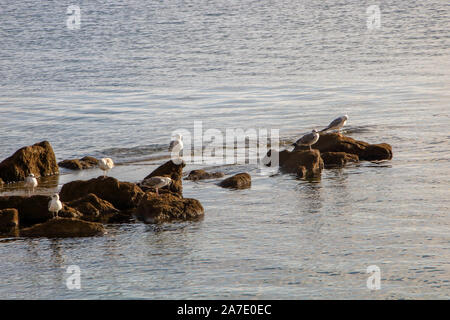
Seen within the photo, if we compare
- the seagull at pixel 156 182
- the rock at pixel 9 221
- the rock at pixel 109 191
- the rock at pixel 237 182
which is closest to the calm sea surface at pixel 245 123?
the rock at pixel 237 182

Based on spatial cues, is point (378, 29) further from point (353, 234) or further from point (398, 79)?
point (353, 234)

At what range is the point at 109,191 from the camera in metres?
13.8

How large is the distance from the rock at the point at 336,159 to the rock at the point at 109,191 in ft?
16.4

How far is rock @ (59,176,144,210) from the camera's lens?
1376cm

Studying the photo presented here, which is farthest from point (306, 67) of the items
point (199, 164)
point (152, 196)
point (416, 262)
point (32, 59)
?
point (416, 262)

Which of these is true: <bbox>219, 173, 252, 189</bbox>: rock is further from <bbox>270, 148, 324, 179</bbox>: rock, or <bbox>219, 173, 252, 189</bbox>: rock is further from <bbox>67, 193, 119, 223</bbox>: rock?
<bbox>67, 193, 119, 223</bbox>: rock

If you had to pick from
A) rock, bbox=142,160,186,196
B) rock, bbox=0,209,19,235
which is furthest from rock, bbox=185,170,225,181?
rock, bbox=0,209,19,235

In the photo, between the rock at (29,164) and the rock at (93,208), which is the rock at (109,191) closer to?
the rock at (93,208)

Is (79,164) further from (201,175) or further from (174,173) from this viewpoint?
(174,173)

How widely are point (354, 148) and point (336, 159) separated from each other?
A: 796 millimetres

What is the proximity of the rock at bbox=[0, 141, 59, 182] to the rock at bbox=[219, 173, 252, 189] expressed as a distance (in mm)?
4391

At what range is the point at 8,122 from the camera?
80.5 ft

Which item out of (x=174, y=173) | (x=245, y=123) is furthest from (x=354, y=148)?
(x=245, y=123)
